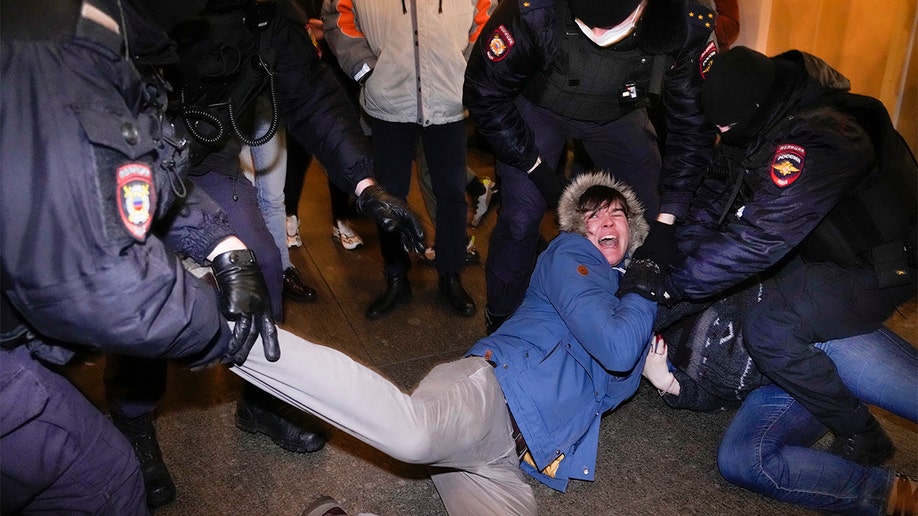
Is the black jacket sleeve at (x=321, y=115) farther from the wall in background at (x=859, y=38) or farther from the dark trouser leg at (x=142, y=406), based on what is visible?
the wall in background at (x=859, y=38)

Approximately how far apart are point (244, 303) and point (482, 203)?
269 centimetres

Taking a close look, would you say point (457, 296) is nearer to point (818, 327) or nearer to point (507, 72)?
point (507, 72)

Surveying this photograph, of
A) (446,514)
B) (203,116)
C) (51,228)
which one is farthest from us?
(446,514)

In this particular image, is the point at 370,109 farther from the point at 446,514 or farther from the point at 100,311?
the point at 100,311

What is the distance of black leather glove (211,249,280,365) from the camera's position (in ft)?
5.93

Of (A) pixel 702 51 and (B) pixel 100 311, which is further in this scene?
(A) pixel 702 51

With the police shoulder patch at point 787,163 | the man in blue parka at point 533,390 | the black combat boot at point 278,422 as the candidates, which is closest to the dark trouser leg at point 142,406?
the black combat boot at point 278,422

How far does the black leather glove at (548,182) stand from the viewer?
117 inches

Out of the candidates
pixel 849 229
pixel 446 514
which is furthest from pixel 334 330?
pixel 849 229

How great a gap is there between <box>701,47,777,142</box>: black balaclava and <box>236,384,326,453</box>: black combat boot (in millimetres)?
1704

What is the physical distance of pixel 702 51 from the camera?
278cm

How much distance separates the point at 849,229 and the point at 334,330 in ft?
7.08

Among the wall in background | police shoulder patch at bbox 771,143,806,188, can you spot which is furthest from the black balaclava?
the wall in background

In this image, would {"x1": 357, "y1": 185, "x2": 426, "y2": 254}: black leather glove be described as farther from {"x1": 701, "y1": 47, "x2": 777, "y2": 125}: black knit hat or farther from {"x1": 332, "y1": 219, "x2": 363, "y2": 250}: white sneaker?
{"x1": 332, "y1": 219, "x2": 363, "y2": 250}: white sneaker
